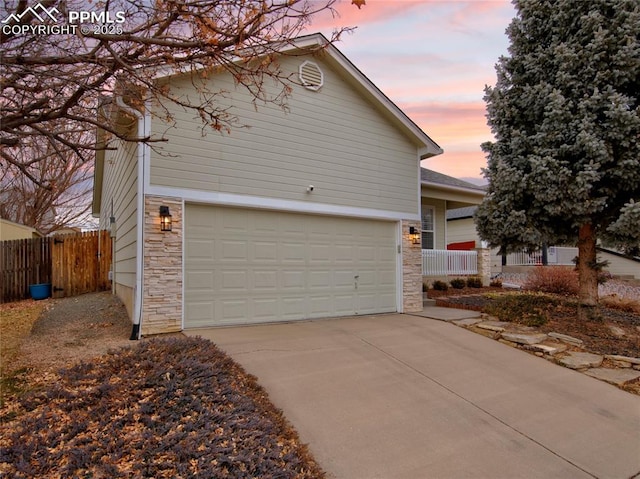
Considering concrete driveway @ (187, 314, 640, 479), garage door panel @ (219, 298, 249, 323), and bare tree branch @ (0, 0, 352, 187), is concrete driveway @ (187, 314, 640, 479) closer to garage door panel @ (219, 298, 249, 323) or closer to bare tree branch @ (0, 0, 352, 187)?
garage door panel @ (219, 298, 249, 323)

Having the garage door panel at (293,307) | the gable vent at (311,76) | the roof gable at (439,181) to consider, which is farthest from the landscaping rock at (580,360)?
the roof gable at (439,181)

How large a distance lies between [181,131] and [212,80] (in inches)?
45.4

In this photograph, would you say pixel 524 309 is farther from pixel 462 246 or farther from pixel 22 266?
pixel 22 266

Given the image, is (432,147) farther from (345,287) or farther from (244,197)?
(244,197)

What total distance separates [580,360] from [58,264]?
12932mm

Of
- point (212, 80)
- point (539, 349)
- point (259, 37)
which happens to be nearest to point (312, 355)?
point (539, 349)

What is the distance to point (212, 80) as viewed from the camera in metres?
6.80

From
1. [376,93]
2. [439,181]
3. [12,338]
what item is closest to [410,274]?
[376,93]

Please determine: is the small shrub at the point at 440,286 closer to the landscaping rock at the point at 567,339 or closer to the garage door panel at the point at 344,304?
the garage door panel at the point at 344,304

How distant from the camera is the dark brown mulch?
5.92 meters

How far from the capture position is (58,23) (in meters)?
3.67

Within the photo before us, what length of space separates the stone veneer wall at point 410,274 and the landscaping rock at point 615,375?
3945 mm

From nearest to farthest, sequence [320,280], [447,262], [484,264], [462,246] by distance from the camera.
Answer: [320,280] < [447,262] < [484,264] < [462,246]

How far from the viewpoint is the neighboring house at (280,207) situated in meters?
6.25
